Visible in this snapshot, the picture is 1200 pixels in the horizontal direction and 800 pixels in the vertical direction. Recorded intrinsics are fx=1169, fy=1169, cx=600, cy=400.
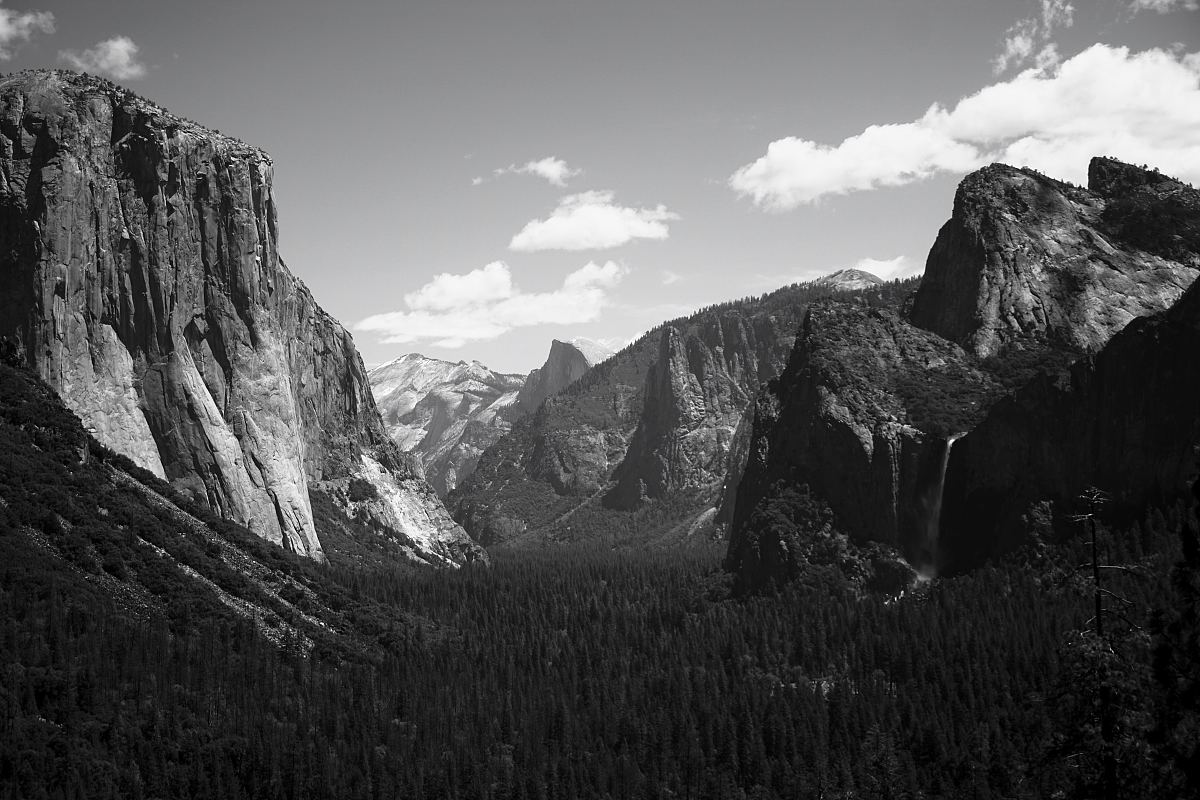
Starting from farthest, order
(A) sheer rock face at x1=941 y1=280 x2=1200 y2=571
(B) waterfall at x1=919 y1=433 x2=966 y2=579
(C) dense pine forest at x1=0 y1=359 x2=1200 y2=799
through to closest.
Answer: (B) waterfall at x1=919 y1=433 x2=966 y2=579
(A) sheer rock face at x1=941 y1=280 x2=1200 y2=571
(C) dense pine forest at x1=0 y1=359 x2=1200 y2=799

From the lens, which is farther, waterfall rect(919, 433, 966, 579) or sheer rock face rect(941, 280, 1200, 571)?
waterfall rect(919, 433, 966, 579)

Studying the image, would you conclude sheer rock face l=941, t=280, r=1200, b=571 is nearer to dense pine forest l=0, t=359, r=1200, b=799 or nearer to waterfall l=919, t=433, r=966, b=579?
waterfall l=919, t=433, r=966, b=579

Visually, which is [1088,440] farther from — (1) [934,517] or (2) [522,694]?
(2) [522,694]

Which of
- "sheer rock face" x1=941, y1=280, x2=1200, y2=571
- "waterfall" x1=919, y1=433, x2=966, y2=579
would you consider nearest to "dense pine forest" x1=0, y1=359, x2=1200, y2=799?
"sheer rock face" x1=941, y1=280, x2=1200, y2=571

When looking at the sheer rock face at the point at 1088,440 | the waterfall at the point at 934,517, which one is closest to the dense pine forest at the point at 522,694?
the sheer rock face at the point at 1088,440

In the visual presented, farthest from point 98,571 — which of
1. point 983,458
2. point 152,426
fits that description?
point 983,458

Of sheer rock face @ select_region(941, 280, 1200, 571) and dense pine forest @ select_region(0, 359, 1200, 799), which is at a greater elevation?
sheer rock face @ select_region(941, 280, 1200, 571)

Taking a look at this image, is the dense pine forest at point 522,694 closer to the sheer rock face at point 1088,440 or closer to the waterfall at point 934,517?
the sheer rock face at point 1088,440
